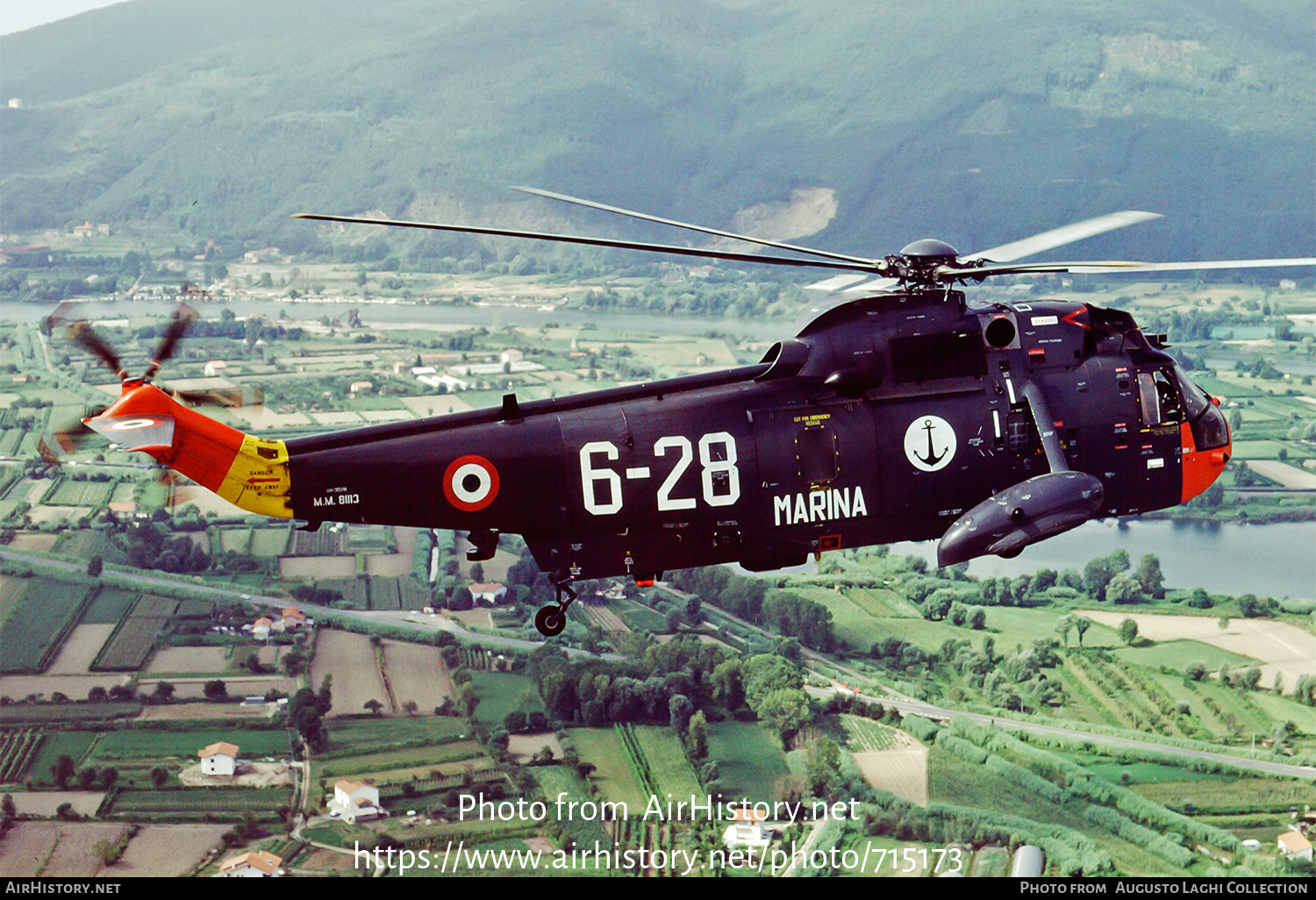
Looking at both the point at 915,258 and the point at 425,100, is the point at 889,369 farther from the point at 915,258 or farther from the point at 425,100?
the point at 425,100

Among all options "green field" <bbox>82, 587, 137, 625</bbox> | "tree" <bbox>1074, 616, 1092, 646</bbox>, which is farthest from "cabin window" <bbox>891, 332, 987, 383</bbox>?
"green field" <bbox>82, 587, 137, 625</bbox>

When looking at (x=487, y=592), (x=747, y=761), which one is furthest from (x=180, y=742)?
(x=747, y=761)


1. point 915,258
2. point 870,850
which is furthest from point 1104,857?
point 915,258

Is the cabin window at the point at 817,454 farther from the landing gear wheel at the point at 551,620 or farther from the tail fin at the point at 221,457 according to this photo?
the tail fin at the point at 221,457

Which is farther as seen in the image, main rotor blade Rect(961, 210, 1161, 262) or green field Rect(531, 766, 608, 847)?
green field Rect(531, 766, 608, 847)

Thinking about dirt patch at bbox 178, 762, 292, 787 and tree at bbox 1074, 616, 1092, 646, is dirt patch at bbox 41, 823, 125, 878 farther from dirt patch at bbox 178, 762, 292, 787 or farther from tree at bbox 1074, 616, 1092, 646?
tree at bbox 1074, 616, 1092, 646

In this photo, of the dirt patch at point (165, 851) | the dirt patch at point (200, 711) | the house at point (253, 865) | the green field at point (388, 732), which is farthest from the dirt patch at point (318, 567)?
the house at point (253, 865)

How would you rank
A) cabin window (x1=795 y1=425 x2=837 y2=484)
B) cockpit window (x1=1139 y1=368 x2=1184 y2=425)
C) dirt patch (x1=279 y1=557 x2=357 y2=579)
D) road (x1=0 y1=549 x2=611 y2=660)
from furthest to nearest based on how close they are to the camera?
dirt patch (x1=279 y1=557 x2=357 y2=579) → road (x1=0 y1=549 x2=611 y2=660) → cockpit window (x1=1139 y1=368 x2=1184 y2=425) → cabin window (x1=795 y1=425 x2=837 y2=484)
